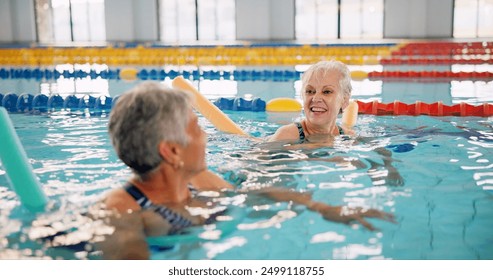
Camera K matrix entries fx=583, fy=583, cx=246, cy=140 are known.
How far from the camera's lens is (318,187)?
3711 mm

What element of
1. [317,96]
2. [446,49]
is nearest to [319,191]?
[317,96]

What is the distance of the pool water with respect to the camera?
8.96ft

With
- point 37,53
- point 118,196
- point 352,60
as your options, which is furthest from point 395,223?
point 37,53

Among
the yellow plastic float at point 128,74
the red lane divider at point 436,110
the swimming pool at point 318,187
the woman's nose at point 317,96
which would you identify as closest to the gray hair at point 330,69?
the woman's nose at point 317,96

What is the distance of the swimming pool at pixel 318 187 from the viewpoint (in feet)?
8.98

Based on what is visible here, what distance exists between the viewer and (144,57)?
53.1ft

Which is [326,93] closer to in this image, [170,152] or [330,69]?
[330,69]

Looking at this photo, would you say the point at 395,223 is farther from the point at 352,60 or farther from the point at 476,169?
the point at 352,60

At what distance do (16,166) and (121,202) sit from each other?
59cm

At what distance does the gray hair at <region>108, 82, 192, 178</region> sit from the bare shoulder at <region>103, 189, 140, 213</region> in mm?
222

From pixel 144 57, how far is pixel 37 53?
137 inches

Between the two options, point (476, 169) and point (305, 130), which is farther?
point (305, 130)

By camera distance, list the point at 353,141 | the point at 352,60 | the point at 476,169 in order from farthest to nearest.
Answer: the point at 352,60 → the point at 353,141 → the point at 476,169

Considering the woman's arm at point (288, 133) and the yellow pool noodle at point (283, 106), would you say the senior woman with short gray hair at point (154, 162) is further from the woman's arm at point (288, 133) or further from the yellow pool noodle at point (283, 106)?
the yellow pool noodle at point (283, 106)
